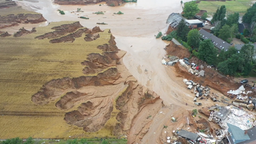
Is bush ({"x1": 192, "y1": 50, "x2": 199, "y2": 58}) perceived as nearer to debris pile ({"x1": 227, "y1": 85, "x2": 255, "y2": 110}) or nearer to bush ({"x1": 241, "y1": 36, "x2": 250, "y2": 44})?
debris pile ({"x1": 227, "y1": 85, "x2": 255, "y2": 110})

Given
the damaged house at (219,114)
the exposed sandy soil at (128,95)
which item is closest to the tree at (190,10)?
the exposed sandy soil at (128,95)

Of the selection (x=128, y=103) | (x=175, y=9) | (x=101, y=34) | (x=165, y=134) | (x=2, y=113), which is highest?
(x=175, y=9)

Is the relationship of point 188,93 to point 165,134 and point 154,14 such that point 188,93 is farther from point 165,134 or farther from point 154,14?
point 154,14

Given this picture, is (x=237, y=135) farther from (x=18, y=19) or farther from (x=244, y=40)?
(x=18, y=19)

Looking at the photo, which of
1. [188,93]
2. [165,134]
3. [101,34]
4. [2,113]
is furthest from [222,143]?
[101,34]

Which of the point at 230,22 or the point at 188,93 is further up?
the point at 230,22

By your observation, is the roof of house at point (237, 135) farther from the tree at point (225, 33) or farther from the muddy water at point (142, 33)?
the tree at point (225, 33)
